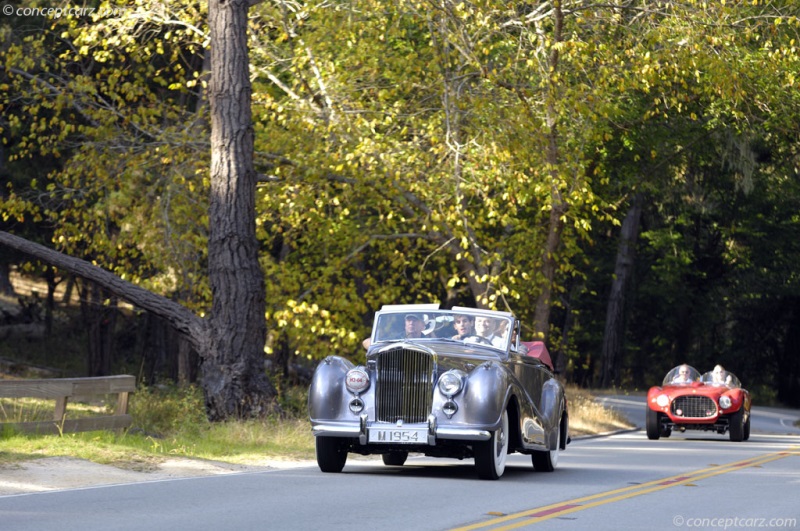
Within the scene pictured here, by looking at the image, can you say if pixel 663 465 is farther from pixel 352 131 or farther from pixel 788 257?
pixel 788 257

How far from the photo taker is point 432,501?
11859 millimetres

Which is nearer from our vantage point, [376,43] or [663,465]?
[663,465]

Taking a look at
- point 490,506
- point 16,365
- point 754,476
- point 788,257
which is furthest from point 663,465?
point 788,257

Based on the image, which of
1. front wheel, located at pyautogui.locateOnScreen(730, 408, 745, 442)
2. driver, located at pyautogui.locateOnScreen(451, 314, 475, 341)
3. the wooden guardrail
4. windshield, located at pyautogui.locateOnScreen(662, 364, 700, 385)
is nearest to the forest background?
windshield, located at pyautogui.locateOnScreen(662, 364, 700, 385)

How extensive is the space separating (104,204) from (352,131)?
16.6 ft

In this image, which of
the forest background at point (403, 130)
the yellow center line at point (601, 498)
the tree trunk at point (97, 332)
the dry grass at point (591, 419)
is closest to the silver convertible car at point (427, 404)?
the yellow center line at point (601, 498)

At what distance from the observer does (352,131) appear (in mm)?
24453

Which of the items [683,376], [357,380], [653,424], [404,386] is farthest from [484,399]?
[683,376]

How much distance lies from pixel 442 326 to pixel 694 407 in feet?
36.4

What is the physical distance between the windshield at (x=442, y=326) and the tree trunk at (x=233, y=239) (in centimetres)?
512

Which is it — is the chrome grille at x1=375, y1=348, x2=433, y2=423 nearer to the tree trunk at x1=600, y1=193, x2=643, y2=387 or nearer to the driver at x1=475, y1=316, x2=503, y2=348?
the driver at x1=475, y1=316, x2=503, y2=348

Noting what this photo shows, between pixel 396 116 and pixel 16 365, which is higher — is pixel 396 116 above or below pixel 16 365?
above
